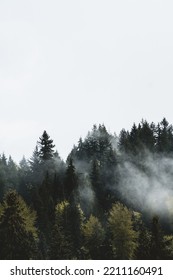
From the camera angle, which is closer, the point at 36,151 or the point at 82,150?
the point at 36,151

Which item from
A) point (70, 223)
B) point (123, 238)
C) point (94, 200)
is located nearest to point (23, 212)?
point (70, 223)

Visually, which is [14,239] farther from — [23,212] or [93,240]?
[93,240]

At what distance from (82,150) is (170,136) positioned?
89.8 ft

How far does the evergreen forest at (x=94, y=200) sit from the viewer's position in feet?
203

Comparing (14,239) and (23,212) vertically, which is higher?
(23,212)

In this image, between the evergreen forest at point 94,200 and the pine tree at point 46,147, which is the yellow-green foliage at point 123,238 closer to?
the evergreen forest at point 94,200

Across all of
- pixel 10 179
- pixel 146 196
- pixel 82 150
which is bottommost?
pixel 146 196

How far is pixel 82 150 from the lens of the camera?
14225 cm

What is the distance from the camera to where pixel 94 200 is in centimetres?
10888

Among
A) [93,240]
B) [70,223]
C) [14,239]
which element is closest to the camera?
[14,239]

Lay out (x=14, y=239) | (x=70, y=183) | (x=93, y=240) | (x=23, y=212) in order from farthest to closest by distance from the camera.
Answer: (x=70, y=183)
(x=93, y=240)
(x=23, y=212)
(x=14, y=239)

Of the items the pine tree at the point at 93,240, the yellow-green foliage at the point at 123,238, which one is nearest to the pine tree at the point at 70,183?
the pine tree at the point at 93,240
